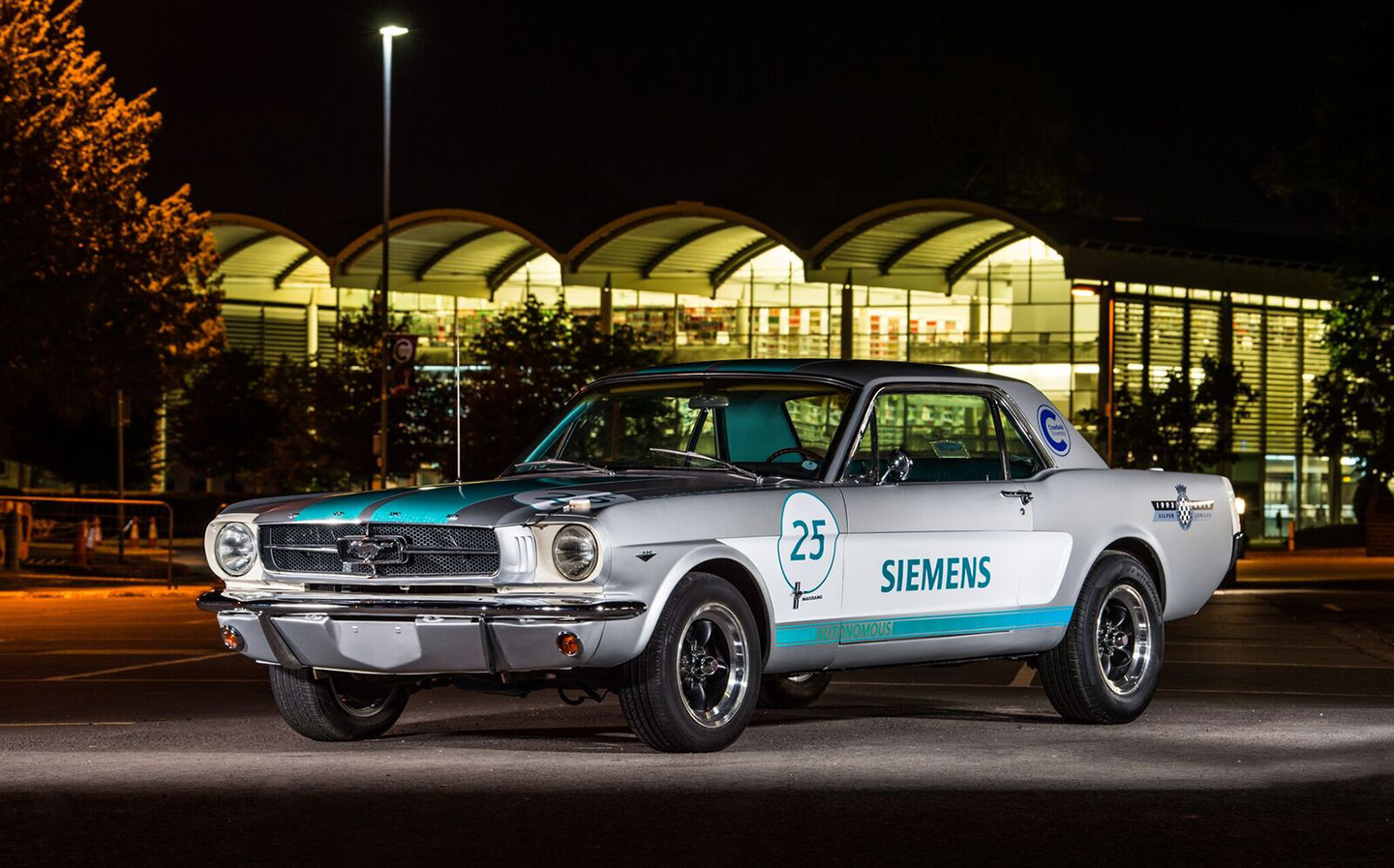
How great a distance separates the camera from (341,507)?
9.59 meters

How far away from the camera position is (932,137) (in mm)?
88562

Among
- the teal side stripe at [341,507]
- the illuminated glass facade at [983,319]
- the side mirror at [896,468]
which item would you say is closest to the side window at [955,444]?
the side mirror at [896,468]

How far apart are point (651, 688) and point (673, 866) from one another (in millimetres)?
2356

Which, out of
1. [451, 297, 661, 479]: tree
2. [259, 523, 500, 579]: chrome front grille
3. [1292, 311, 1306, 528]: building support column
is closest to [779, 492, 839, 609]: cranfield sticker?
[259, 523, 500, 579]: chrome front grille

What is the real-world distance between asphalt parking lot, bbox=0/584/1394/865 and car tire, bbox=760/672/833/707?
0.13m

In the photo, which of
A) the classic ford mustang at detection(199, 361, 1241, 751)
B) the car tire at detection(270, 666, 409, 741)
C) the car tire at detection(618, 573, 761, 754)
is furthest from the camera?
the car tire at detection(270, 666, 409, 741)

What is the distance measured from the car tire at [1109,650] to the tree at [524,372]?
37.6 meters

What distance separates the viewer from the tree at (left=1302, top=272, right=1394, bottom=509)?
1843 inches

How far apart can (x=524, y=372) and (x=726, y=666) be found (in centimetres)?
4328

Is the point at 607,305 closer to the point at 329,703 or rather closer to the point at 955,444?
the point at 955,444

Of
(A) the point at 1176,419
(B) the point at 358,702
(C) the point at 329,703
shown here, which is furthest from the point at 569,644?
(A) the point at 1176,419

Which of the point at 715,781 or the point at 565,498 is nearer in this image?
the point at 715,781

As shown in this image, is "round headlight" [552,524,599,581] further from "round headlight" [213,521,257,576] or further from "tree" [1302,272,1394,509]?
"tree" [1302,272,1394,509]

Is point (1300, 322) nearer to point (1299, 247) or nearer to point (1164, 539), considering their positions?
point (1299, 247)
